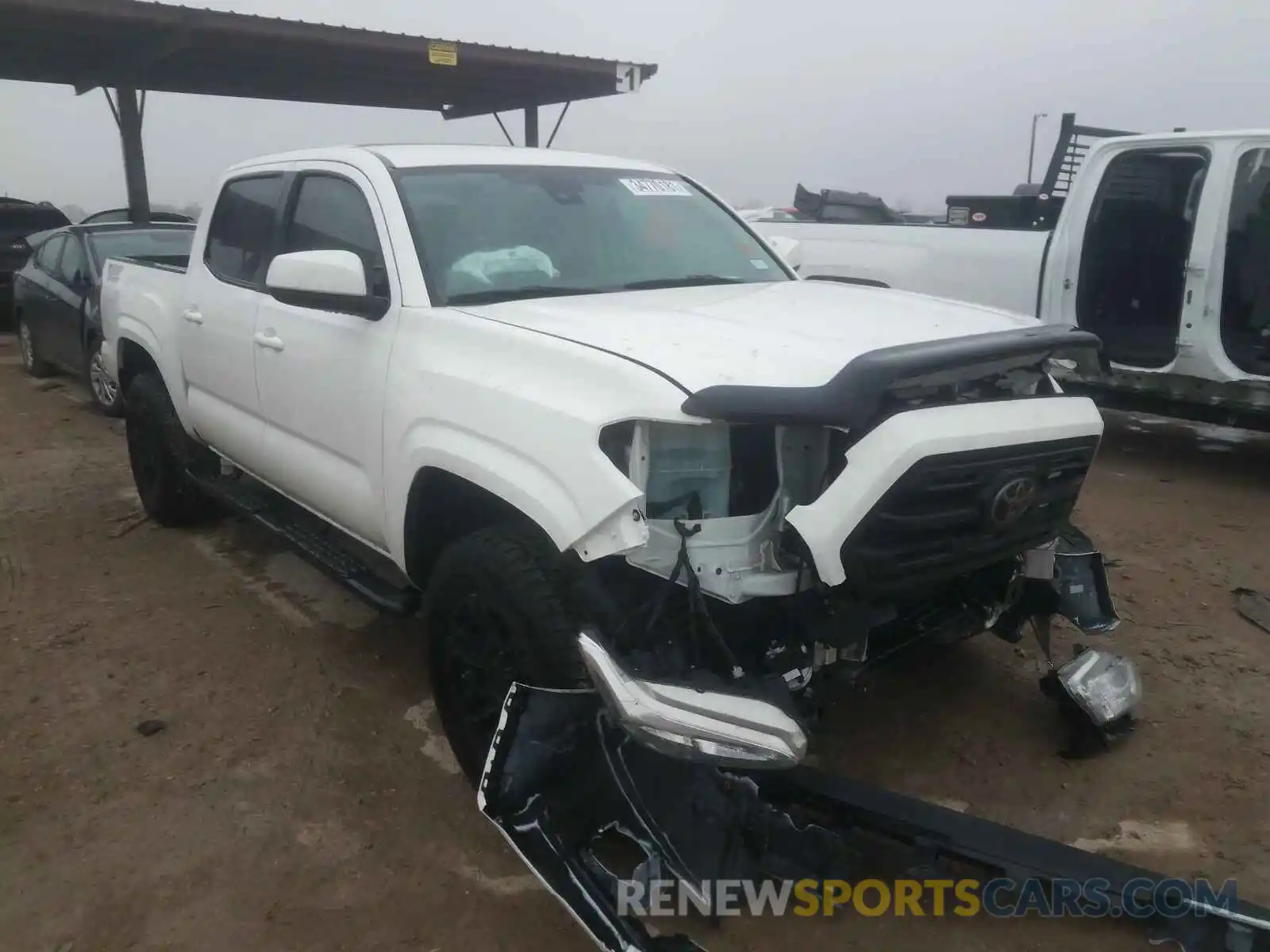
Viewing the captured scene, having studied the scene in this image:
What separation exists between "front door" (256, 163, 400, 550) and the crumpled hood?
0.45 meters

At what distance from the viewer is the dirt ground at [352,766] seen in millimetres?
2621

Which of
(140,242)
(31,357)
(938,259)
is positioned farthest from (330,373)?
(31,357)

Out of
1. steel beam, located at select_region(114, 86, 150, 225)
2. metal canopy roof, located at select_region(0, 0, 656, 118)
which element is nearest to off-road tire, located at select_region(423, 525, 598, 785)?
metal canopy roof, located at select_region(0, 0, 656, 118)

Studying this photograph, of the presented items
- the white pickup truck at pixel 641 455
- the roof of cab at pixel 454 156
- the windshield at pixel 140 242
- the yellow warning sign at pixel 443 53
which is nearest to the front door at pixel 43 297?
the windshield at pixel 140 242

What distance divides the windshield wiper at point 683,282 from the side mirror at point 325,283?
82cm

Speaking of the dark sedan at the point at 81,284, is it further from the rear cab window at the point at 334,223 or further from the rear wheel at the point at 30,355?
the rear cab window at the point at 334,223

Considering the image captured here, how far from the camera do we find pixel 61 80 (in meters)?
14.8

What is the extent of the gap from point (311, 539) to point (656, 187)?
1.90 metres

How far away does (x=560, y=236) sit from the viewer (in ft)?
11.5

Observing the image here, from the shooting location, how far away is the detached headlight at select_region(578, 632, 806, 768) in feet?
7.22

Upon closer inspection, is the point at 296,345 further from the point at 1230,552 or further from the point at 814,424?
the point at 1230,552

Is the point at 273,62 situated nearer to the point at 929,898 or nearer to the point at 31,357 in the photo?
the point at 31,357

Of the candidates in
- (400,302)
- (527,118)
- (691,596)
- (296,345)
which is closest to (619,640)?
(691,596)

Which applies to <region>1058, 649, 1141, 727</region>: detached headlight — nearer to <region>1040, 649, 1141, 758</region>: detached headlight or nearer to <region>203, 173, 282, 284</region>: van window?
<region>1040, 649, 1141, 758</region>: detached headlight
